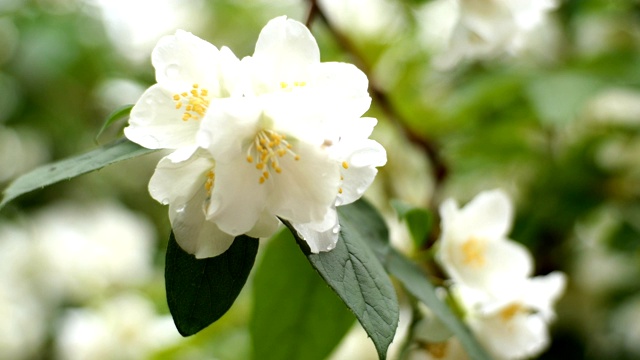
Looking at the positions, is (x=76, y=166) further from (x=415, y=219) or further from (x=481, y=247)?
(x=481, y=247)

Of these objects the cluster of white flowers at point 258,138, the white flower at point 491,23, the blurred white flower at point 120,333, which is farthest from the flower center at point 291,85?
the blurred white flower at point 120,333

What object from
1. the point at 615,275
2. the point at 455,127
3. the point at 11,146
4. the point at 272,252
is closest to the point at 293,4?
the point at 455,127

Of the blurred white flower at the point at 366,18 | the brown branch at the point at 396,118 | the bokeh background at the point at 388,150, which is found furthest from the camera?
the blurred white flower at the point at 366,18

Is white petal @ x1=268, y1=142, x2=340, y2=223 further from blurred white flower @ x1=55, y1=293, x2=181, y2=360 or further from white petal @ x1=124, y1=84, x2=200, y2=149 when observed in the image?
blurred white flower @ x1=55, y1=293, x2=181, y2=360

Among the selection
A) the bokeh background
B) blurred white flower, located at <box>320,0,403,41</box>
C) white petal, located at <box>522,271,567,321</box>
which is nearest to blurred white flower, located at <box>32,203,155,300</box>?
the bokeh background

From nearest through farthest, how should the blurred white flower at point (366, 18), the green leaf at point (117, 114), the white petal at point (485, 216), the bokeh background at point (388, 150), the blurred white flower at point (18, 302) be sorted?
1. the green leaf at point (117, 114)
2. the white petal at point (485, 216)
3. the bokeh background at point (388, 150)
4. the blurred white flower at point (18, 302)
5. the blurred white flower at point (366, 18)

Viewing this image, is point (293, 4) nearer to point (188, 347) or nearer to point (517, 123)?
point (517, 123)

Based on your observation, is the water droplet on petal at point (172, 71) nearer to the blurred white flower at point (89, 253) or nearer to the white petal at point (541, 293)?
the white petal at point (541, 293)

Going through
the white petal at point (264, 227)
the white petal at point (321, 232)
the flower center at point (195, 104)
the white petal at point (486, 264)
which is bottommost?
the white petal at point (486, 264)
